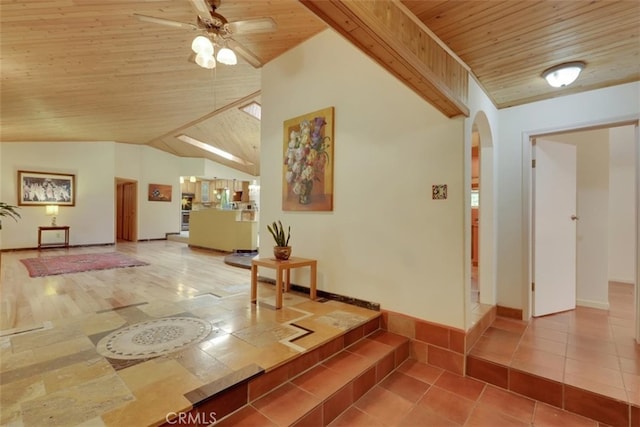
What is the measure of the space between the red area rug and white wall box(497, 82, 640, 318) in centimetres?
581

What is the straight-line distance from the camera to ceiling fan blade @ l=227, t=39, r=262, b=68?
3.16 metres

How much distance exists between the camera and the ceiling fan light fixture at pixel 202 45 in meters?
2.62

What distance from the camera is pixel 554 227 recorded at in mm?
3143

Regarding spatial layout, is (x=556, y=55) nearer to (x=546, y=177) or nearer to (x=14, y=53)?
(x=546, y=177)

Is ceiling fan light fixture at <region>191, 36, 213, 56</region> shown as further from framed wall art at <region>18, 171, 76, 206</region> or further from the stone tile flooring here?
framed wall art at <region>18, 171, 76, 206</region>

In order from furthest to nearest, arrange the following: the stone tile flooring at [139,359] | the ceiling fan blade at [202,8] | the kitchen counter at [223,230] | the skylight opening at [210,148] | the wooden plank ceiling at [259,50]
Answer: the skylight opening at [210,148] → the kitchen counter at [223,230] → the ceiling fan blade at [202,8] → the wooden plank ceiling at [259,50] → the stone tile flooring at [139,359]

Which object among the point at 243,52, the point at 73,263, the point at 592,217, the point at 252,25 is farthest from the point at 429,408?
the point at 73,263

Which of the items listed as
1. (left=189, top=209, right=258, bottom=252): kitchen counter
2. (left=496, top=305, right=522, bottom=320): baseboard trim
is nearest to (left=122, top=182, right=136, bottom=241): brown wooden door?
(left=189, top=209, right=258, bottom=252): kitchen counter

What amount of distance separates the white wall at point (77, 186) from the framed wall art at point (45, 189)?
10 centimetres

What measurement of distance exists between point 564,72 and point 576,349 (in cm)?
221

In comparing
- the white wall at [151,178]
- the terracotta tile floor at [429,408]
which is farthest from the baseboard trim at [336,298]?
the white wall at [151,178]

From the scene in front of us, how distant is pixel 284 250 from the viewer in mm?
2855

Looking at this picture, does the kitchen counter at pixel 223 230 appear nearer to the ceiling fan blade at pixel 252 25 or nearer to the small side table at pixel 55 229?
the small side table at pixel 55 229

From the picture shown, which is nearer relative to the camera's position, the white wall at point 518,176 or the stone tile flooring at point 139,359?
the stone tile flooring at point 139,359
